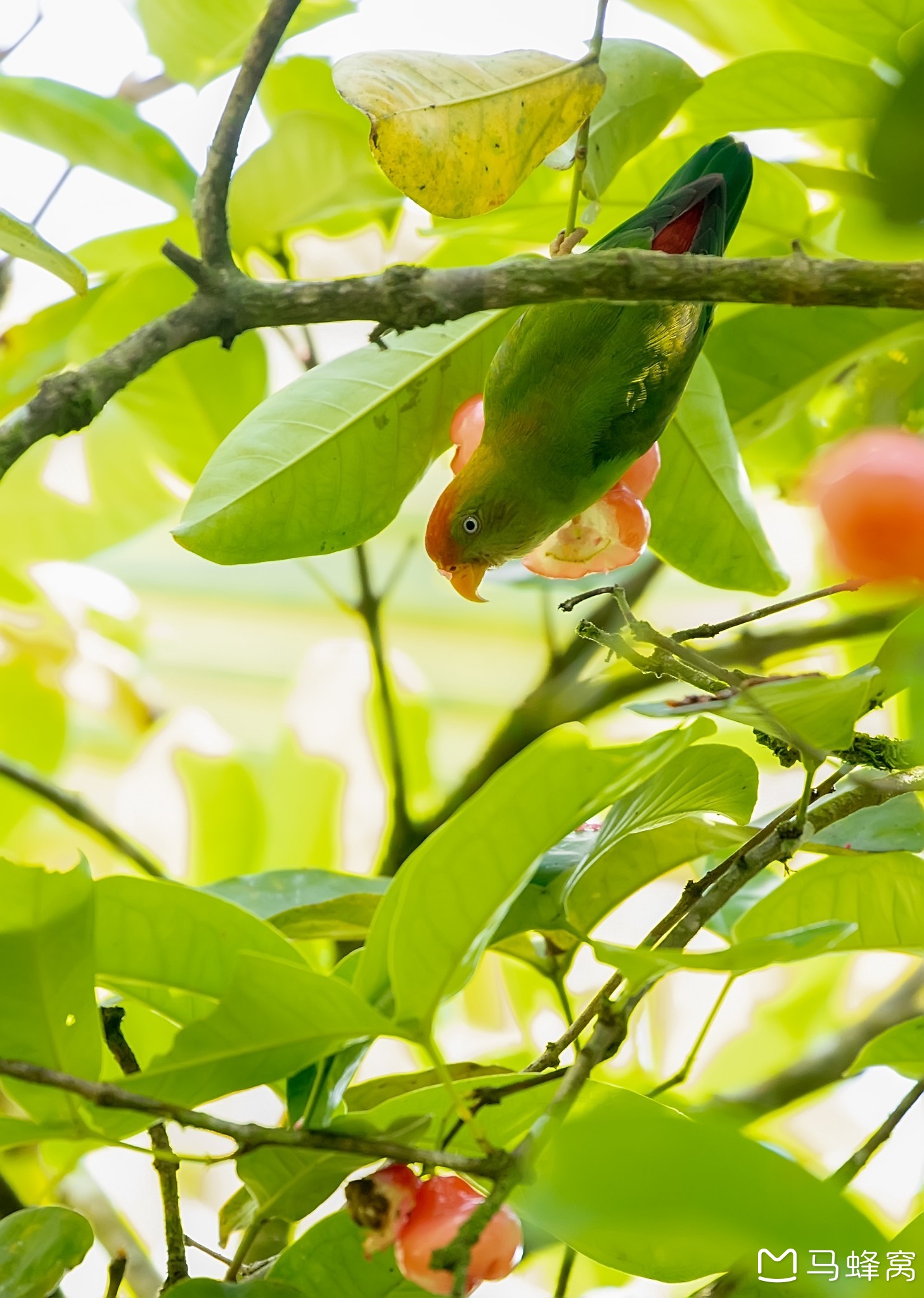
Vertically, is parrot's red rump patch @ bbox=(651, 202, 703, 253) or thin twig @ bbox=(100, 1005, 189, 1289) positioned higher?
parrot's red rump patch @ bbox=(651, 202, 703, 253)

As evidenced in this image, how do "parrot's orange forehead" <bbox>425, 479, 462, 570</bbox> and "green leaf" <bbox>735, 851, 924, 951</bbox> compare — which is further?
"parrot's orange forehead" <bbox>425, 479, 462, 570</bbox>

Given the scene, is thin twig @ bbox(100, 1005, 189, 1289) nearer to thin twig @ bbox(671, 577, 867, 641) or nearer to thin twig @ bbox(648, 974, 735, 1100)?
thin twig @ bbox(648, 974, 735, 1100)

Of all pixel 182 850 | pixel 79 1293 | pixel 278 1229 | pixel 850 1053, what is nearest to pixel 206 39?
pixel 182 850

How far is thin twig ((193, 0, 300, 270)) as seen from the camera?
53 centimetres

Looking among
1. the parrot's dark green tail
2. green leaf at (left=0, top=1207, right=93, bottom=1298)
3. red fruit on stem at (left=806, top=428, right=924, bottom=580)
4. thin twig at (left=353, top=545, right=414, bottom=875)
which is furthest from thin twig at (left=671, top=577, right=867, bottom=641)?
Answer: thin twig at (left=353, top=545, right=414, bottom=875)

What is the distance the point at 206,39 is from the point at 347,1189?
0.94m

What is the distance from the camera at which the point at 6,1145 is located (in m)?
0.54

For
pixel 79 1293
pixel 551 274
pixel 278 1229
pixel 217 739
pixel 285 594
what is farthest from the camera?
pixel 285 594

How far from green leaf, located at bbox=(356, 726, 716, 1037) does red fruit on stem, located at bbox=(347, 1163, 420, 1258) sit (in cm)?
9

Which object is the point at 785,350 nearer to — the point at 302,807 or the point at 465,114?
the point at 465,114

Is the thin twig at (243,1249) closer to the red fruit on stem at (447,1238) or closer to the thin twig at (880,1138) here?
the red fruit on stem at (447,1238)

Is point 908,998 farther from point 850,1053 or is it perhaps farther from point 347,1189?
point 347,1189

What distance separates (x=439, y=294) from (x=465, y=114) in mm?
137

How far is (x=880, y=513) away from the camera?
0.51m
